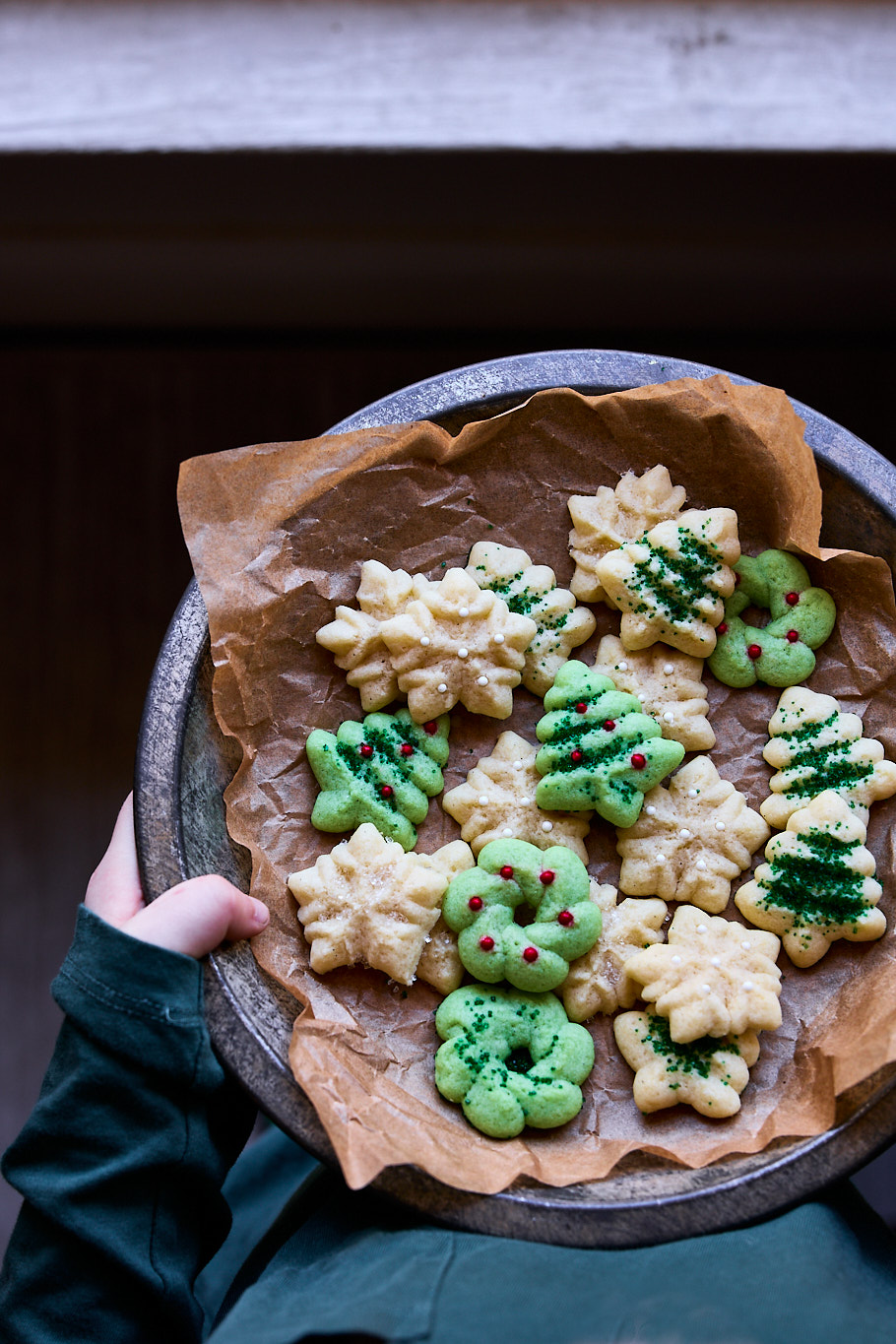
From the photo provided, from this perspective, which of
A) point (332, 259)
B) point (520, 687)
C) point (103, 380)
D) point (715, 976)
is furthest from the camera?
point (103, 380)

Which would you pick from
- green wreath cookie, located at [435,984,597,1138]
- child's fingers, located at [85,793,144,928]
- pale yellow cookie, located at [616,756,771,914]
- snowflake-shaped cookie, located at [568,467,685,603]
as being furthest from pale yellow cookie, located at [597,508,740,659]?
child's fingers, located at [85,793,144,928]

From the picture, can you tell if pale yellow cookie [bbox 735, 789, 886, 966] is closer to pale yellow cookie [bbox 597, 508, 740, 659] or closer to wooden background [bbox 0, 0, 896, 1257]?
pale yellow cookie [bbox 597, 508, 740, 659]

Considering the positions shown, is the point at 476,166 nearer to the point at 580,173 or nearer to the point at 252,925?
the point at 580,173

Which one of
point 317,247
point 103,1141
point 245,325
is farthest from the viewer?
point 245,325

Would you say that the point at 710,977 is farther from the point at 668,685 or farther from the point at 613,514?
the point at 613,514

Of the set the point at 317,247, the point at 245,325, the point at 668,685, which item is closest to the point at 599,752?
the point at 668,685

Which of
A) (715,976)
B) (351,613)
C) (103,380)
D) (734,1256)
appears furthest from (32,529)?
(734,1256)

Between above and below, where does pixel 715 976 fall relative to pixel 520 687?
below
